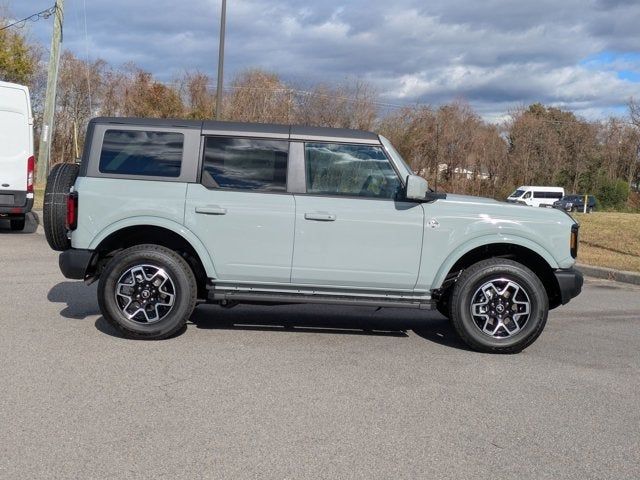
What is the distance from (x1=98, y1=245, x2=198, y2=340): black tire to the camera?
239 inches

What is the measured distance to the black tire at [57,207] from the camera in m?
6.29

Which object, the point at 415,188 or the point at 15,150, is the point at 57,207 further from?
the point at 15,150

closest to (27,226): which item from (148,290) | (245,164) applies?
(148,290)

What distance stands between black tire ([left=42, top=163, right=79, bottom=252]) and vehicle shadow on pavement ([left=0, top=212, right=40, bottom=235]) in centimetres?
828

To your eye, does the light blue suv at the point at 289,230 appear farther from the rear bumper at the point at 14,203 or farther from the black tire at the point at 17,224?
the black tire at the point at 17,224

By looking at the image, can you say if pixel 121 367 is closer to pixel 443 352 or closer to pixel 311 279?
pixel 311 279


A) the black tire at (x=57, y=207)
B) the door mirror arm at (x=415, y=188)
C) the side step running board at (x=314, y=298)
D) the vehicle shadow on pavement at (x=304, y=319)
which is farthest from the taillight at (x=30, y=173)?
the door mirror arm at (x=415, y=188)

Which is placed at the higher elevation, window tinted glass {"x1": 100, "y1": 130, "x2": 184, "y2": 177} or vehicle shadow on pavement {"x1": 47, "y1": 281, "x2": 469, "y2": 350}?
window tinted glass {"x1": 100, "y1": 130, "x2": 184, "y2": 177}

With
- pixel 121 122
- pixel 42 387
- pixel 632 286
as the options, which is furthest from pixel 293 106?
pixel 42 387

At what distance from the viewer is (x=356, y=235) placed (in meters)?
6.02

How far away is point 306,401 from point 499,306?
7.38ft

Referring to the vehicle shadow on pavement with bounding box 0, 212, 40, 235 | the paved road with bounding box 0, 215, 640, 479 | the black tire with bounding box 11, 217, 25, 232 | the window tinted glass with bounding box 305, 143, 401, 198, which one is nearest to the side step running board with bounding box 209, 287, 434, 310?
the paved road with bounding box 0, 215, 640, 479

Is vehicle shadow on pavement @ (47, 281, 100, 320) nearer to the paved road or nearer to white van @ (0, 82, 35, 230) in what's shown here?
the paved road

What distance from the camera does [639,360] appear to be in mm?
6219
